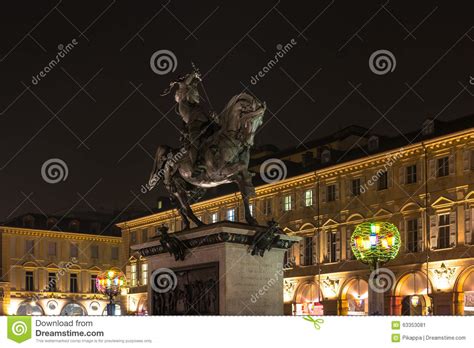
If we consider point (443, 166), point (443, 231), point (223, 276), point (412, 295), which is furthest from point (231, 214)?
point (223, 276)

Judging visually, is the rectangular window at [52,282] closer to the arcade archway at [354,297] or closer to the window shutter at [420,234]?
the arcade archway at [354,297]

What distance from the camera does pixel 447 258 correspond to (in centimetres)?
4397

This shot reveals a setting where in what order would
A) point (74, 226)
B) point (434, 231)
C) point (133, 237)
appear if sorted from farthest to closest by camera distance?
1. point (74, 226)
2. point (133, 237)
3. point (434, 231)

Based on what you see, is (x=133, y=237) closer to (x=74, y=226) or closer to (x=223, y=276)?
(x=74, y=226)

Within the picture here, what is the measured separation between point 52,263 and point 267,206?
31.9 meters

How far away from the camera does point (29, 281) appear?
7969 cm

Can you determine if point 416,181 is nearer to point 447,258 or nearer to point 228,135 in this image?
point 447,258

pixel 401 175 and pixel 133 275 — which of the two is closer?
pixel 401 175

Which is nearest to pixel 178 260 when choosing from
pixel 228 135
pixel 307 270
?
pixel 228 135

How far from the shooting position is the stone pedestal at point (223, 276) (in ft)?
39.1

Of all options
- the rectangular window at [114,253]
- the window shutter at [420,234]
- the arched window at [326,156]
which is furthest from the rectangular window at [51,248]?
the window shutter at [420,234]

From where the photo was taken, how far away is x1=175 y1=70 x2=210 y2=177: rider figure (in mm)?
13031
